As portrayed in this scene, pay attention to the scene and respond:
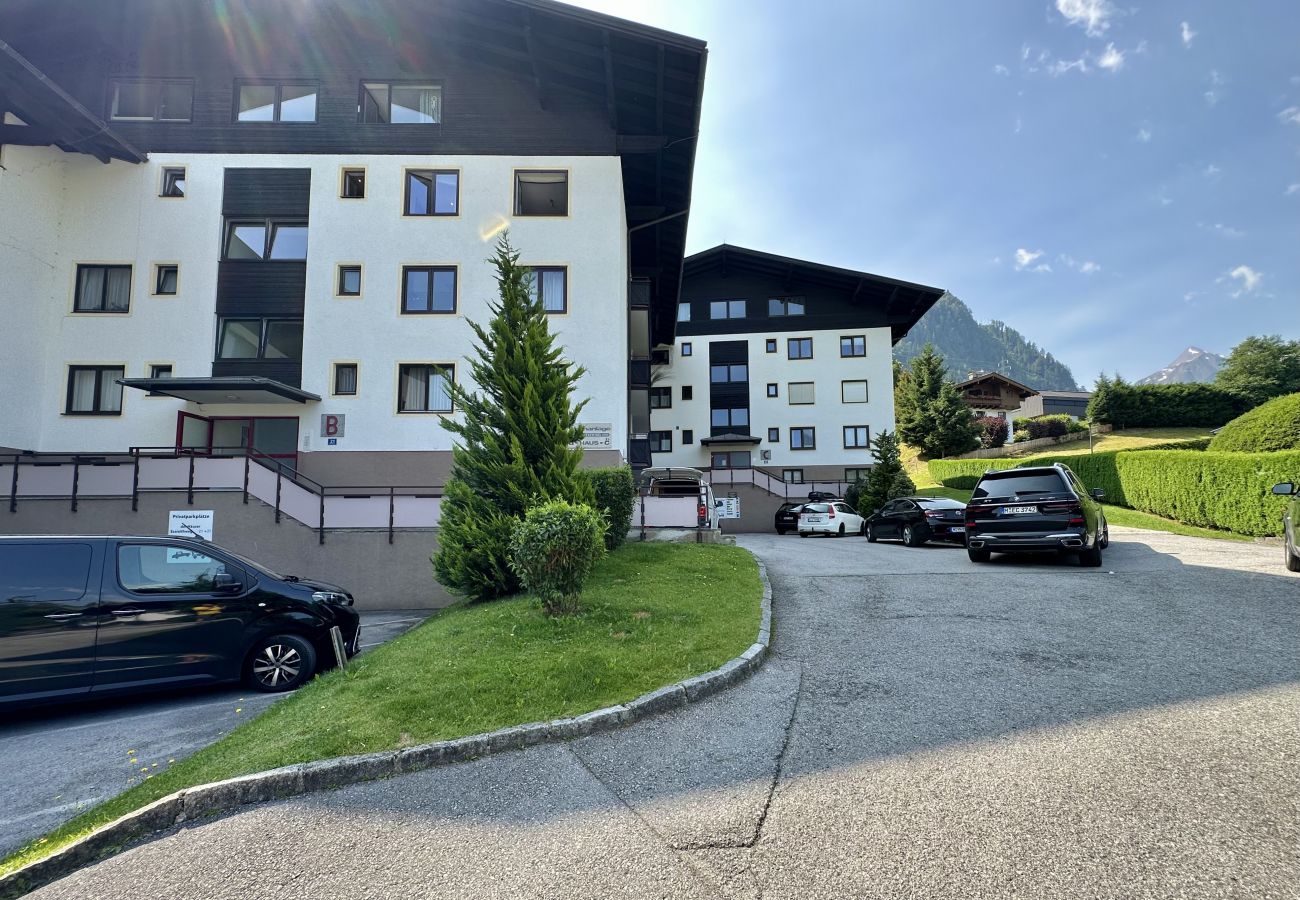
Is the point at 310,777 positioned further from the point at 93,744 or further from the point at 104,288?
the point at 104,288

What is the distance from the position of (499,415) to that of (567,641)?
4784mm

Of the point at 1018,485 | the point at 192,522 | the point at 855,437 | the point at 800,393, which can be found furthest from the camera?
the point at 800,393

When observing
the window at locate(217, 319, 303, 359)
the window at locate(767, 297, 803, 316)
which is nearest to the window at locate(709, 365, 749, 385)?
the window at locate(767, 297, 803, 316)

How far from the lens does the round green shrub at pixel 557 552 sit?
6848 millimetres

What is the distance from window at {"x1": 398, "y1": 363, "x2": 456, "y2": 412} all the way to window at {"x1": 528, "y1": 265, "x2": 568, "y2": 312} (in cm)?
345

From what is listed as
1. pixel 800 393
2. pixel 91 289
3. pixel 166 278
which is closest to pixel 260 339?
pixel 166 278

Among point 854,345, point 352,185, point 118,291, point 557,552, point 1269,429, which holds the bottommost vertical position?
point 557,552

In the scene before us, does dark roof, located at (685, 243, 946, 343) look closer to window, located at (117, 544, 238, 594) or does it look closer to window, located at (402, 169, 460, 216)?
window, located at (402, 169, 460, 216)

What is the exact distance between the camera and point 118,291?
18281mm

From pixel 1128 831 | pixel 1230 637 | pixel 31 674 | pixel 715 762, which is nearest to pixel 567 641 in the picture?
pixel 715 762

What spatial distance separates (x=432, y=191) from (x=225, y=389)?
814cm

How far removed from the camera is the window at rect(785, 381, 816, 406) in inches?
1485

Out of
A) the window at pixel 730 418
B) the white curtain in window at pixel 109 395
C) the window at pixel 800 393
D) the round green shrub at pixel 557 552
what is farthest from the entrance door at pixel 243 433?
the window at pixel 800 393

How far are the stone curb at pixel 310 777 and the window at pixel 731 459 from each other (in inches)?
1330
